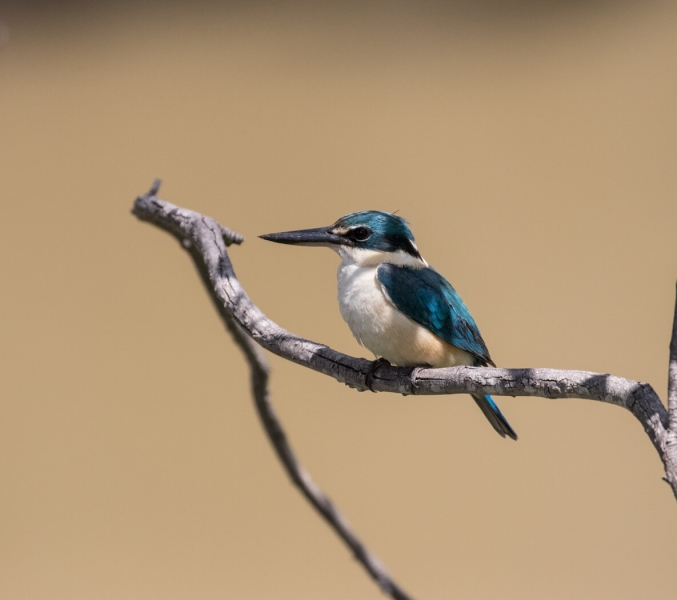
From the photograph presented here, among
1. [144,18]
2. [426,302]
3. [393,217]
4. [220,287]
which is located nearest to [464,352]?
[426,302]

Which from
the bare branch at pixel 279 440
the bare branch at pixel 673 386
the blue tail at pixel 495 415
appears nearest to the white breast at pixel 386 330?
the blue tail at pixel 495 415

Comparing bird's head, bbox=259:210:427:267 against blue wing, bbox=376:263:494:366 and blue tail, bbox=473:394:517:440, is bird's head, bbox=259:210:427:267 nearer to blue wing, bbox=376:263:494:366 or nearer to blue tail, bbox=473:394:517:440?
blue wing, bbox=376:263:494:366

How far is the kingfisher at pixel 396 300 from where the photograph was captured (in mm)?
1521

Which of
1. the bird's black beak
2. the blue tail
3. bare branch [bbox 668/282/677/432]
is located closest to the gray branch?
bare branch [bbox 668/282/677/432]

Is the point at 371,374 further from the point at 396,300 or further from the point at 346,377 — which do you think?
the point at 396,300

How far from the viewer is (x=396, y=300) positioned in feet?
5.05

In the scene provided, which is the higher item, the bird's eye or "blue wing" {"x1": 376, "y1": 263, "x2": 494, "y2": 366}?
the bird's eye

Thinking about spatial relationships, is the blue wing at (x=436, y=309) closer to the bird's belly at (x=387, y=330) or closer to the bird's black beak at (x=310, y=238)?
the bird's belly at (x=387, y=330)

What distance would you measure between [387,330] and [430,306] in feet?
0.36

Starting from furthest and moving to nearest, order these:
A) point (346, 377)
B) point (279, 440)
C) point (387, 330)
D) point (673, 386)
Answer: point (279, 440), point (387, 330), point (346, 377), point (673, 386)

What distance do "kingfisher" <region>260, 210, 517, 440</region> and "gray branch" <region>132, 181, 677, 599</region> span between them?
0.30 feet

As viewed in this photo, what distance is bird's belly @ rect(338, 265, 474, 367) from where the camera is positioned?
151cm

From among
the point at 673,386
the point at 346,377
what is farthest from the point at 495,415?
the point at 673,386

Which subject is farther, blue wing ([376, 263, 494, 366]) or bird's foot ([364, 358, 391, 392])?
blue wing ([376, 263, 494, 366])
